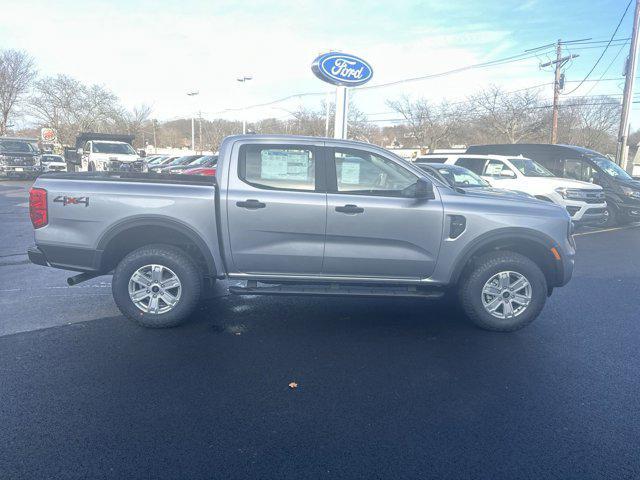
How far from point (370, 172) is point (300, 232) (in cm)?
95

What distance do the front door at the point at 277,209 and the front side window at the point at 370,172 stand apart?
240 millimetres

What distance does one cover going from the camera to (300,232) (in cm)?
463

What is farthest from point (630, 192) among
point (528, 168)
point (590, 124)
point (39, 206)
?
point (590, 124)

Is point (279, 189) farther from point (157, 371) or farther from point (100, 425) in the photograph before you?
point (100, 425)

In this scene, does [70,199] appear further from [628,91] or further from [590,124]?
[590,124]

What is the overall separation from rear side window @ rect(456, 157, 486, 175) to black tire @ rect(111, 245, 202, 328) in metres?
10.1

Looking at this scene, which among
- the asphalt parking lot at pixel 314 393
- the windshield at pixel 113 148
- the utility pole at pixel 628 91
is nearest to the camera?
the asphalt parking lot at pixel 314 393

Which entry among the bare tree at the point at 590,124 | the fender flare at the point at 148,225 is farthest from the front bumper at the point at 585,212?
the bare tree at the point at 590,124

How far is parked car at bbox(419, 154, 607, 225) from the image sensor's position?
11.5 metres

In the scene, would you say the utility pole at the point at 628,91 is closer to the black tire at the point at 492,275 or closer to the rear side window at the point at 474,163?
the rear side window at the point at 474,163

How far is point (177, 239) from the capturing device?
485 cm

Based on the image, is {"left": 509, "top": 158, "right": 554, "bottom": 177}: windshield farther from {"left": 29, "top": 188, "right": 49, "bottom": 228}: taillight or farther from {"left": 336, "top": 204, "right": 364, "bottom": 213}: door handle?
{"left": 29, "top": 188, "right": 49, "bottom": 228}: taillight

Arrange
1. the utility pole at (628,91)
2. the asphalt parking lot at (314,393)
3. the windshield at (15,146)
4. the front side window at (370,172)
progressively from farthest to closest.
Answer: the windshield at (15,146) → the utility pole at (628,91) → the front side window at (370,172) → the asphalt parking lot at (314,393)

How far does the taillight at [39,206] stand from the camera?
4.56 meters
